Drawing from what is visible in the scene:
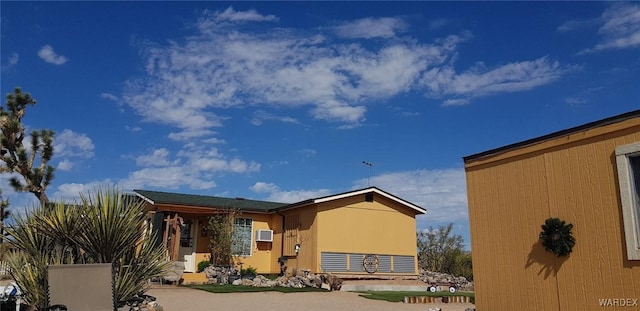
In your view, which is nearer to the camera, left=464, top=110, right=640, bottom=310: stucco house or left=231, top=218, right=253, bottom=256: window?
left=464, top=110, right=640, bottom=310: stucco house

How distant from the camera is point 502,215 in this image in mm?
6590

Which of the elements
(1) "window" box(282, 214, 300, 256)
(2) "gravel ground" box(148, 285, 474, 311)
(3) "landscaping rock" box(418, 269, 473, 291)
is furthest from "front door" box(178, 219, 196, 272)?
(3) "landscaping rock" box(418, 269, 473, 291)

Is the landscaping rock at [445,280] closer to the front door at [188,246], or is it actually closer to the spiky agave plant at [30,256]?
the front door at [188,246]

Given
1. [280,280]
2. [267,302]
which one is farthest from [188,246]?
[267,302]

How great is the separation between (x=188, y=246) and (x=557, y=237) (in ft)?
51.7

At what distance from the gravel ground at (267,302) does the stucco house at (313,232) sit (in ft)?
14.1

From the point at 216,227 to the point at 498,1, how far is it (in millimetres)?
12060

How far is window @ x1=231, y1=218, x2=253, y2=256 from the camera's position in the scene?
18.0m

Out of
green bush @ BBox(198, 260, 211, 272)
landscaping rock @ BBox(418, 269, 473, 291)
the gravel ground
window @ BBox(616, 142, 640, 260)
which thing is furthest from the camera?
landscaping rock @ BBox(418, 269, 473, 291)

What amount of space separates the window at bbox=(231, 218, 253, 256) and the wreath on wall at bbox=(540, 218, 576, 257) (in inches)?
534

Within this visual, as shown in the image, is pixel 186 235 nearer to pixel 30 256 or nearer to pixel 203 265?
pixel 203 265

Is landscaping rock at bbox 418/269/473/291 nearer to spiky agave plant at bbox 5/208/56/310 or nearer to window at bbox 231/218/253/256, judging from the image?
window at bbox 231/218/253/256

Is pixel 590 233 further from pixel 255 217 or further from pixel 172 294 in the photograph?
pixel 255 217

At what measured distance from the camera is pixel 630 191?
17.0ft
